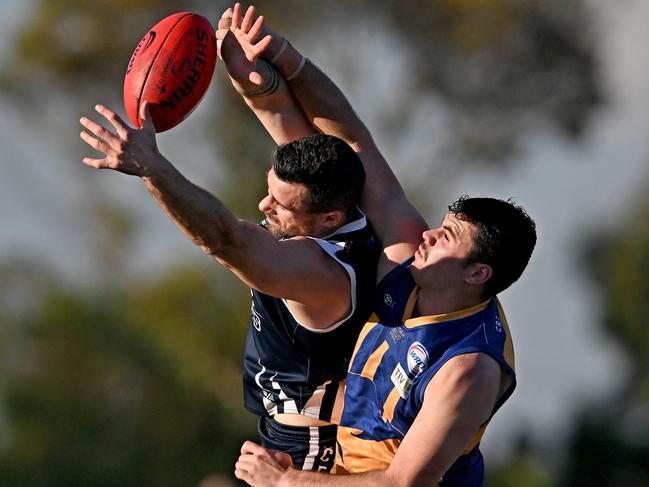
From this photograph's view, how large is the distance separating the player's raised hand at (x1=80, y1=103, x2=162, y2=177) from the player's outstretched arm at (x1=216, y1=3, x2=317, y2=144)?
100 cm

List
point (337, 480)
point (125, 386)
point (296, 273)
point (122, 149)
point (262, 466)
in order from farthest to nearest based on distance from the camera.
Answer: point (125, 386), point (262, 466), point (337, 480), point (296, 273), point (122, 149)

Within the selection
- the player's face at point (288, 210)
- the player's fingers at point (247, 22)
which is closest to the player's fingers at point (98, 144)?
the player's face at point (288, 210)

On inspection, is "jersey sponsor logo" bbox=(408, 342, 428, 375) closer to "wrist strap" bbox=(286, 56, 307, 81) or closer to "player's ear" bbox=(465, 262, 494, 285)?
"player's ear" bbox=(465, 262, 494, 285)

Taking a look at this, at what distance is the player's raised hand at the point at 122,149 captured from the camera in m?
4.54

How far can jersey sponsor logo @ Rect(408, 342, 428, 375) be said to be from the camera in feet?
16.3

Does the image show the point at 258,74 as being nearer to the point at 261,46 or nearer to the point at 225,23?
the point at 261,46

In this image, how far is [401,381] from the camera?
5.04 m

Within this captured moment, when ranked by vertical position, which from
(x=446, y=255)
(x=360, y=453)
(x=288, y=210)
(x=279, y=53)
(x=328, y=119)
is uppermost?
(x=279, y=53)

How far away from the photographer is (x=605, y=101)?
21.6m

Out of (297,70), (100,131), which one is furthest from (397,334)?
(100,131)

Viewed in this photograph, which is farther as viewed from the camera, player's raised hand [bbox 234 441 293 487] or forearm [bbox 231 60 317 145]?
forearm [bbox 231 60 317 145]

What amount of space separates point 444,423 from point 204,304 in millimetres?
12860

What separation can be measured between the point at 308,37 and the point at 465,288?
14.2 meters

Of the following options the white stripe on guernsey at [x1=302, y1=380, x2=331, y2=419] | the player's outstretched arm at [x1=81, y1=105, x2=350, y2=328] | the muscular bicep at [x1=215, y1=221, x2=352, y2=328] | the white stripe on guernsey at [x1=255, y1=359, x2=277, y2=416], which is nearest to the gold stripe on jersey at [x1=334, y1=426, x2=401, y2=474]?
the white stripe on guernsey at [x1=302, y1=380, x2=331, y2=419]
